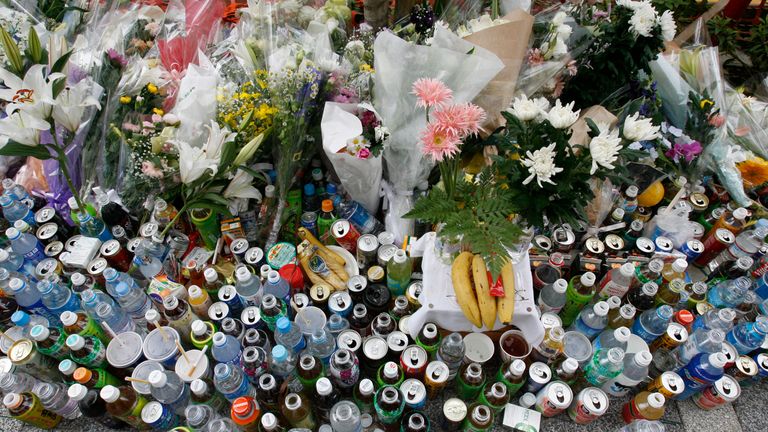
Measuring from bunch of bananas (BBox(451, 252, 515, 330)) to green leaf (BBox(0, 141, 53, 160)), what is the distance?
1.82 metres

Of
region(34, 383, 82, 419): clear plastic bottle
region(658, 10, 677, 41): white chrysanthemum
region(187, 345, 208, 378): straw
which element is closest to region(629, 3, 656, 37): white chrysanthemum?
region(658, 10, 677, 41): white chrysanthemum

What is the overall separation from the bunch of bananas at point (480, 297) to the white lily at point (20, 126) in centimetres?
177

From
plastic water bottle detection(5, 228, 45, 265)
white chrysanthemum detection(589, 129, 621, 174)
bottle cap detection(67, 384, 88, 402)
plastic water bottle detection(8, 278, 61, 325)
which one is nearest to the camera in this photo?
white chrysanthemum detection(589, 129, 621, 174)

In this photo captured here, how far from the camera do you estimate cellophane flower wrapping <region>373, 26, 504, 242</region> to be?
1807 millimetres

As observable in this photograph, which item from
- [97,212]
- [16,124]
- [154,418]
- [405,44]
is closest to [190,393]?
[154,418]

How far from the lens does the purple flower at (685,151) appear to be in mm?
2209

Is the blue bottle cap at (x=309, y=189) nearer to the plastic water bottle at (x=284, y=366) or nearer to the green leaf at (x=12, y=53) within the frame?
the plastic water bottle at (x=284, y=366)

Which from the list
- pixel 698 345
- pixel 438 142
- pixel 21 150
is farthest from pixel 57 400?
pixel 698 345

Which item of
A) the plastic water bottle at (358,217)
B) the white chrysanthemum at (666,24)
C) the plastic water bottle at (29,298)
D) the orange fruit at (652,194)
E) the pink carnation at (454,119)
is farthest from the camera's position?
the orange fruit at (652,194)

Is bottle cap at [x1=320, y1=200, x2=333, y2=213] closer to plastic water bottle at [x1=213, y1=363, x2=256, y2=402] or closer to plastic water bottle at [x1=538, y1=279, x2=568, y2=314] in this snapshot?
plastic water bottle at [x1=213, y1=363, x2=256, y2=402]

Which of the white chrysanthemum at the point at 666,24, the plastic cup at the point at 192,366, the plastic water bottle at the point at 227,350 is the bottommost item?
the plastic cup at the point at 192,366

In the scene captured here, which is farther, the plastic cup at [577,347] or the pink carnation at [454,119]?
the plastic cup at [577,347]

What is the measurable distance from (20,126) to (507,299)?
207 cm

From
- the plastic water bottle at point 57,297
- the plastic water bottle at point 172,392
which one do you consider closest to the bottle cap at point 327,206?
the plastic water bottle at point 172,392
